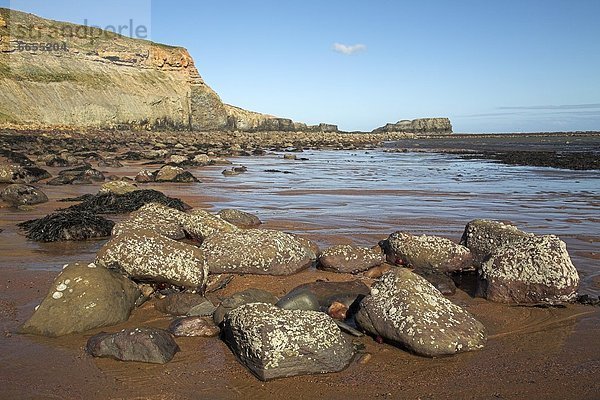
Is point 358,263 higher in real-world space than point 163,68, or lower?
lower

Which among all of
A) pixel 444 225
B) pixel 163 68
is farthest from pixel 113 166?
pixel 163 68

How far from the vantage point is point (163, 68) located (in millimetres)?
78938

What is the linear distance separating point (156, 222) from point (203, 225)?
65 cm

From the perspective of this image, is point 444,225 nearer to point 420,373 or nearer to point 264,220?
point 264,220

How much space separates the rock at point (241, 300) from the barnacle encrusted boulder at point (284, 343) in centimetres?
45

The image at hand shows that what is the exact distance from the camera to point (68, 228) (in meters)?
6.89

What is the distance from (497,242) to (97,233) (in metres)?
5.05

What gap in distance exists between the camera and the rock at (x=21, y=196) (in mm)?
9453

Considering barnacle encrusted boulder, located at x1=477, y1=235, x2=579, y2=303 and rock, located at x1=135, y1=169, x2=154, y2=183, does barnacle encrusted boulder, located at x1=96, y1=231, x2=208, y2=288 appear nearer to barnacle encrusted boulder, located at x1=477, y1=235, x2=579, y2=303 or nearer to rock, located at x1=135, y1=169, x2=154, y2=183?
barnacle encrusted boulder, located at x1=477, y1=235, x2=579, y2=303

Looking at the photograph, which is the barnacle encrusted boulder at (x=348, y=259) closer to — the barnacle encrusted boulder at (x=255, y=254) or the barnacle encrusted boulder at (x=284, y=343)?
the barnacle encrusted boulder at (x=255, y=254)

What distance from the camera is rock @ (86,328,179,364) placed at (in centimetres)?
349

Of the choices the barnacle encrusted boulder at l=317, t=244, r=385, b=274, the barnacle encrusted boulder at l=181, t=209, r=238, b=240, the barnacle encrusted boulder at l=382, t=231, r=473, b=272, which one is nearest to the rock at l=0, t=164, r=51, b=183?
the barnacle encrusted boulder at l=181, t=209, r=238, b=240

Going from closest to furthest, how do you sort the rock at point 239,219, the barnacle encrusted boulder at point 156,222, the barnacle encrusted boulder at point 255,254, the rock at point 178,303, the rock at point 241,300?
the rock at point 241,300 < the rock at point 178,303 < the barnacle encrusted boulder at point 255,254 < the barnacle encrusted boulder at point 156,222 < the rock at point 239,219

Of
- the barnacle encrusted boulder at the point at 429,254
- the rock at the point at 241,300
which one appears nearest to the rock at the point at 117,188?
the barnacle encrusted boulder at the point at 429,254
